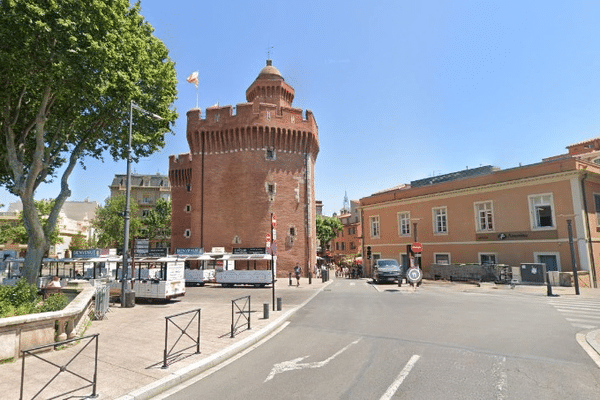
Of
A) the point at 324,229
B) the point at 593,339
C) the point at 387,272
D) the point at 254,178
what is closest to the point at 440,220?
the point at 387,272

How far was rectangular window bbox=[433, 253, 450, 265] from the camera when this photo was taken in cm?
3106

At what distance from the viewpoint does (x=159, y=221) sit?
5878 centimetres

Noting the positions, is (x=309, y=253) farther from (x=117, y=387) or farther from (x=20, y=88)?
(x=117, y=387)

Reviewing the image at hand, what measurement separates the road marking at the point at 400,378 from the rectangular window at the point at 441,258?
25.4 metres

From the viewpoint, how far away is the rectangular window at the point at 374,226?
1491 inches

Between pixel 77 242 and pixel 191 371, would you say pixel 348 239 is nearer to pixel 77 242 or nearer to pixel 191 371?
pixel 77 242

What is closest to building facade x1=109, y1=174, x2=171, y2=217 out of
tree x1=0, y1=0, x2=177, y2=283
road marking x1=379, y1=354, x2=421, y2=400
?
tree x1=0, y1=0, x2=177, y2=283

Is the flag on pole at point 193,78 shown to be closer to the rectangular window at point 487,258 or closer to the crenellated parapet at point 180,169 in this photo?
the crenellated parapet at point 180,169

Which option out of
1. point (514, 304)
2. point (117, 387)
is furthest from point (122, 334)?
point (514, 304)

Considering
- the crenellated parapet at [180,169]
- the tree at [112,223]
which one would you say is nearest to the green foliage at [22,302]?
the crenellated parapet at [180,169]

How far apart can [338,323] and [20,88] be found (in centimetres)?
1580

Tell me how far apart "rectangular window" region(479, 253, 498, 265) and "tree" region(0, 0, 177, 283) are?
2479 cm

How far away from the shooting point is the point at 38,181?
16.6m

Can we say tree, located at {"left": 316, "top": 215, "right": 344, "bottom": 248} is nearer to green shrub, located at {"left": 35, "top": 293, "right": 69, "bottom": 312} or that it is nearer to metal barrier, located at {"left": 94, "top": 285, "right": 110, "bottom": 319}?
metal barrier, located at {"left": 94, "top": 285, "right": 110, "bottom": 319}
